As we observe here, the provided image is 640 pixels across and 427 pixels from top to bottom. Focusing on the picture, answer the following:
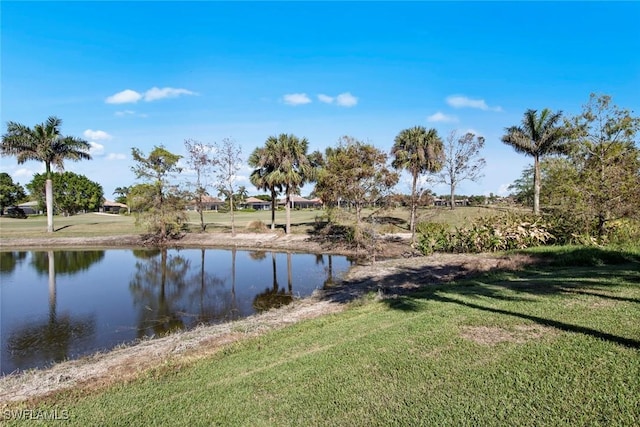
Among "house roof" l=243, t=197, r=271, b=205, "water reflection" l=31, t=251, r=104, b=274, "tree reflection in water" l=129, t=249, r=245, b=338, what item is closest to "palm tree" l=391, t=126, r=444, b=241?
"tree reflection in water" l=129, t=249, r=245, b=338

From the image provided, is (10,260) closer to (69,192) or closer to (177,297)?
(177,297)

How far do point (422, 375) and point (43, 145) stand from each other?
1466 inches

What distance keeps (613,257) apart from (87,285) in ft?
71.7

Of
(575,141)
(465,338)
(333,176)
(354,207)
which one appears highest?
(575,141)

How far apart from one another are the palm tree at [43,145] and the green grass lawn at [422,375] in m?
33.5

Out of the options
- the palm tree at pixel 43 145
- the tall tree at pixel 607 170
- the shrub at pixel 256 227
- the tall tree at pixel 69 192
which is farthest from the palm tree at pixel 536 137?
the tall tree at pixel 69 192

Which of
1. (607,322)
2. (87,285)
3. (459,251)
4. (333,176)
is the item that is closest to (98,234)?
(87,285)

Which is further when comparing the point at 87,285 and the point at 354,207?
the point at 354,207

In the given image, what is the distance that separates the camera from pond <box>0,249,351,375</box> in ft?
33.3

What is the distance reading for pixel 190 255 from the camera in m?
26.8

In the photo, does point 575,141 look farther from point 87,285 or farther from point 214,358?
point 87,285

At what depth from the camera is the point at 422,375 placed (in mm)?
5062

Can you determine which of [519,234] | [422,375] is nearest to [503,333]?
[422,375]

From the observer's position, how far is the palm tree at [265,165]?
2916cm
